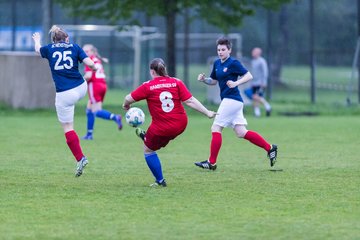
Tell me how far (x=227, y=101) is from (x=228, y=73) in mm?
450

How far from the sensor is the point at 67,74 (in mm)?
13516

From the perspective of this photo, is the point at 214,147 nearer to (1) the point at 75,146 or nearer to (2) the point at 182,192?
(1) the point at 75,146

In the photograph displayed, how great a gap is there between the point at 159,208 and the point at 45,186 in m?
2.35

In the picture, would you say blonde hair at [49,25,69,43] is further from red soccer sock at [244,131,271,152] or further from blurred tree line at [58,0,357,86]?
blurred tree line at [58,0,357,86]

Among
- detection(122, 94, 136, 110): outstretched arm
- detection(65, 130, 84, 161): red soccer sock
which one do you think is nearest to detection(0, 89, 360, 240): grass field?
detection(65, 130, 84, 161): red soccer sock

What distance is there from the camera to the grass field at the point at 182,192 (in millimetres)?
9609

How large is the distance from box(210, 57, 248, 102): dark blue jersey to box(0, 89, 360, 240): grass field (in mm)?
1118

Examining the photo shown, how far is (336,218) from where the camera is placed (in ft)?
33.5

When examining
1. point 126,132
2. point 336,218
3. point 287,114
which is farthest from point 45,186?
point 287,114

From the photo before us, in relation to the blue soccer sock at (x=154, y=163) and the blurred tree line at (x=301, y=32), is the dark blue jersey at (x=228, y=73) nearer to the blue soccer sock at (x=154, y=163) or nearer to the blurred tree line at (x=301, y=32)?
the blue soccer sock at (x=154, y=163)

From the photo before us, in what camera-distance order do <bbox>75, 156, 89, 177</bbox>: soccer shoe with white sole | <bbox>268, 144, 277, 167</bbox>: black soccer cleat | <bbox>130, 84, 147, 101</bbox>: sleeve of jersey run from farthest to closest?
<bbox>268, 144, 277, 167</bbox>: black soccer cleat < <bbox>75, 156, 89, 177</bbox>: soccer shoe with white sole < <bbox>130, 84, 147, 101</bbox>: sleeve of jersey

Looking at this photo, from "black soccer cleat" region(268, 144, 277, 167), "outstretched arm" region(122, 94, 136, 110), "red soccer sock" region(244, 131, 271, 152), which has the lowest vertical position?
"black soccer cleat" region(268, 144, 277, 167)

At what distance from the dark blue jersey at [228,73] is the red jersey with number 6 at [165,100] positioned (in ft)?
7.82

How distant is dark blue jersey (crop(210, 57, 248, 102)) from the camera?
14.5 m
